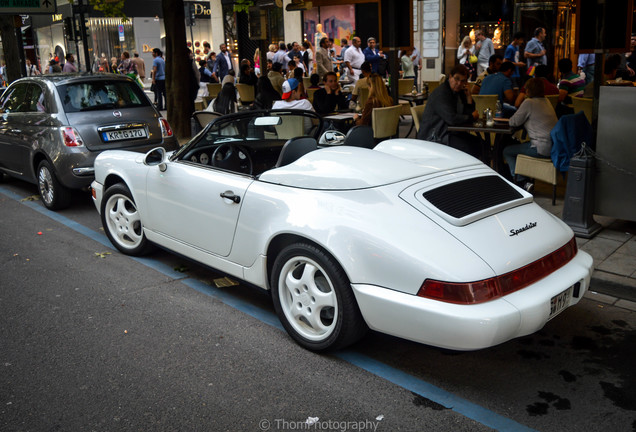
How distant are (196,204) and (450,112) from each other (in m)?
4.49

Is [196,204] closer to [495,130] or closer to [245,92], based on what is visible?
[495,130]

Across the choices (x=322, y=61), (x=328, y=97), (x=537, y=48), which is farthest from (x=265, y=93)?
(x=537, y=48)

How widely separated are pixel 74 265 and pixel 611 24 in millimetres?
5955

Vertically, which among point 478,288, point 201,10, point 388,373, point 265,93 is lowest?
point 388,373

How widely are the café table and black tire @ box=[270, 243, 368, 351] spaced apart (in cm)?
472

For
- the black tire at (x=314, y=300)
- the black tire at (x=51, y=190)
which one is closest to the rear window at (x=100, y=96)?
the black tire at (x=51, y=190)

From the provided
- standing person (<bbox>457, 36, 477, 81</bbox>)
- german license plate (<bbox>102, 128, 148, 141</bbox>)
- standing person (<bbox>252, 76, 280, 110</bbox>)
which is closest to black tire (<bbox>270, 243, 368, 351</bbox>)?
german license plate (<bbox>102, 128, 148, 141</bbox>)

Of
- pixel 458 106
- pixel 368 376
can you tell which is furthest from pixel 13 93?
pixel 368 376

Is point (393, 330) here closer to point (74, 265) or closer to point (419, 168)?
point (419, 168)

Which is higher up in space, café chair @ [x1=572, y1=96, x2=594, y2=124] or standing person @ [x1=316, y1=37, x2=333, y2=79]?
standing person @ [x1=316, y1=37, x2=333, y2=79]

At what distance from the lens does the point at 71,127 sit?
8102 mm

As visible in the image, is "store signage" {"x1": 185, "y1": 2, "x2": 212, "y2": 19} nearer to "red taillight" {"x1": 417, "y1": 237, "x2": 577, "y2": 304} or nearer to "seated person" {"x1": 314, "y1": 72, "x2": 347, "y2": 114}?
"seated person" {"x1": 314, "y1": 72, "x2": 347, "y2": 114}

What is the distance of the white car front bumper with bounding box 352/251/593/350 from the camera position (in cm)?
337

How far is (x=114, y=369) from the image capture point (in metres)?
4.03
